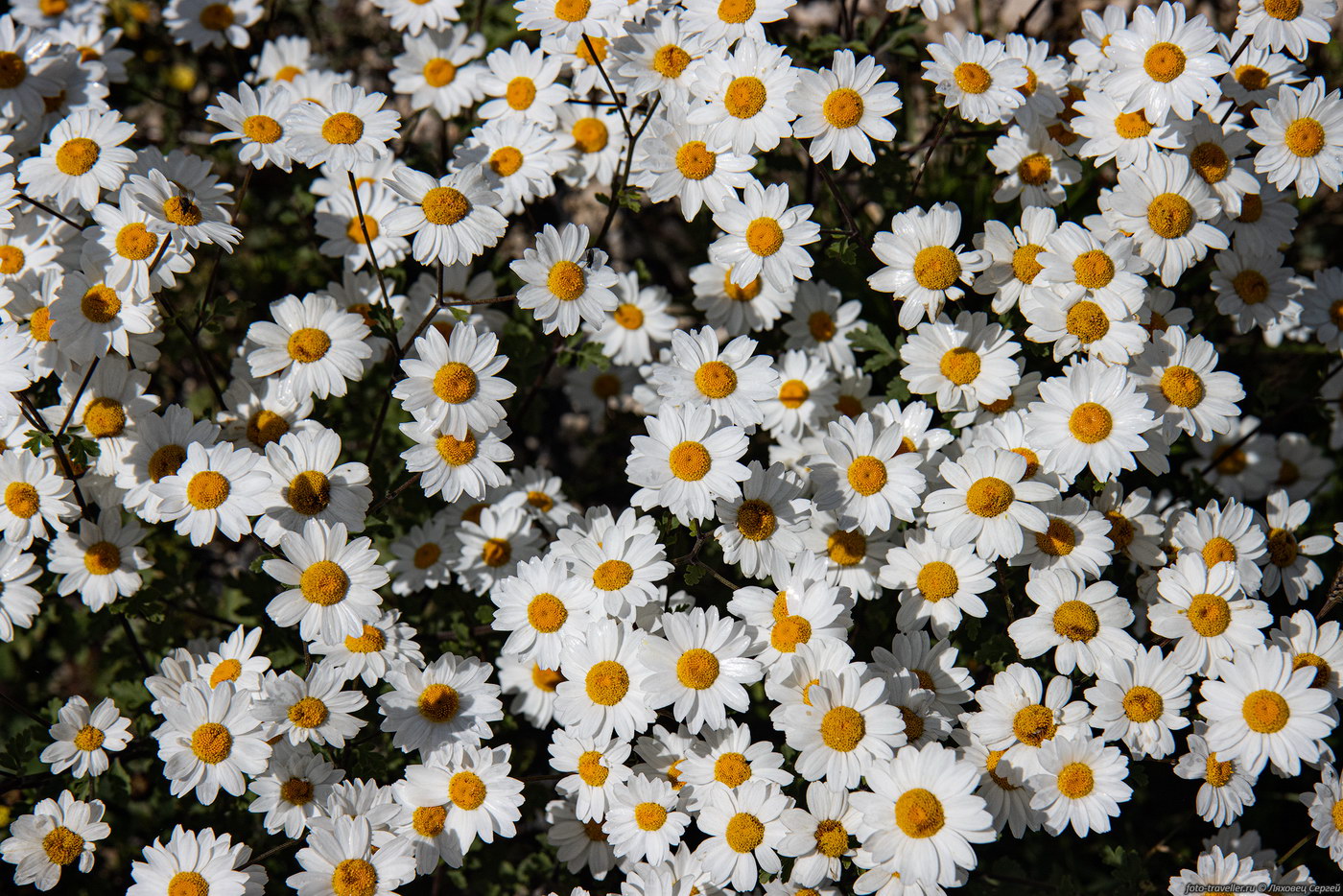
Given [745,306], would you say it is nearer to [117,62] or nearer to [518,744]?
[518,744]

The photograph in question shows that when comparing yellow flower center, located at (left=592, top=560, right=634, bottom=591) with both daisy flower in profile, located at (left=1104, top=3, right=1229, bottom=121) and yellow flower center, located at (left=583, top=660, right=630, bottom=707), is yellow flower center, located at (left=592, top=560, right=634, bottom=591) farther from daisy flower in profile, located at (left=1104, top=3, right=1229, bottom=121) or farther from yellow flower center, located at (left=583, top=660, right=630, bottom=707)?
daisy flower in profile, located at (left=1104, top=3, right=1229, bottom=121)

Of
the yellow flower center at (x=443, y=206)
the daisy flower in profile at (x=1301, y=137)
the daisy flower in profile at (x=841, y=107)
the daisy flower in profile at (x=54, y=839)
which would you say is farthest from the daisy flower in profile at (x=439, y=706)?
the daisy flower in profile at (x=1301, y=137)

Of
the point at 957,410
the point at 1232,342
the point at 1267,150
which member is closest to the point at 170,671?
the point at 957,410

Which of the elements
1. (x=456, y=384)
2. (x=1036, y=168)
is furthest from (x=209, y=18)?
(x=1036, y=168)

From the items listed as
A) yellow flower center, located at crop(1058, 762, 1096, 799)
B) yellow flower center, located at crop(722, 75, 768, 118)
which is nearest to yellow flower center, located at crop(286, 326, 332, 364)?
yellow flower center, located at crop(722, 75, 768, 118)

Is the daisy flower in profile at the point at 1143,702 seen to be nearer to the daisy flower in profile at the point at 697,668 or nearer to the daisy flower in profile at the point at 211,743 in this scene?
the daisy flower in profile at the point at 697,668

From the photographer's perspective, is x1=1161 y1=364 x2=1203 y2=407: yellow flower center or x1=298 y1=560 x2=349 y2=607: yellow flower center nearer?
x1=298 y1=560 x2=349 y2=607: yellow flower center

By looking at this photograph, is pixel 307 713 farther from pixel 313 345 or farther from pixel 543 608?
pixel 313 345
